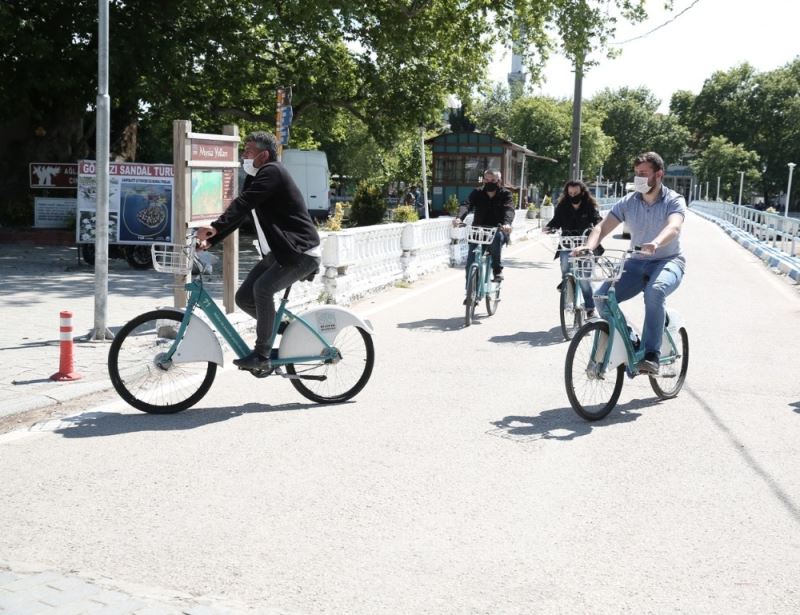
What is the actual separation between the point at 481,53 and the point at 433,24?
251cm

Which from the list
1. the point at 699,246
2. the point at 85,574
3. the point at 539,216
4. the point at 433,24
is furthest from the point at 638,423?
the point at 539,216

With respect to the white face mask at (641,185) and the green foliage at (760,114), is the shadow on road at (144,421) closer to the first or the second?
the white face mask at (641,185)

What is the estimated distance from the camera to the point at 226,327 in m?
6.95

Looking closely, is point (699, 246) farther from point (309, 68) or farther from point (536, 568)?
point (536, 568)

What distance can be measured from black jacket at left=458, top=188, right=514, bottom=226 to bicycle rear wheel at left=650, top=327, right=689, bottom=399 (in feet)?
15.5

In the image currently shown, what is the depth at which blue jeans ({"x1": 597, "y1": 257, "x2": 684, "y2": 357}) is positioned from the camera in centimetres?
703

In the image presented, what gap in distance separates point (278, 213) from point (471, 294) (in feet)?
16.4

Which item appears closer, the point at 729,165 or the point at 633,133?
the point at 729,165

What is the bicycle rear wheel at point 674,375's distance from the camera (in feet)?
24.7

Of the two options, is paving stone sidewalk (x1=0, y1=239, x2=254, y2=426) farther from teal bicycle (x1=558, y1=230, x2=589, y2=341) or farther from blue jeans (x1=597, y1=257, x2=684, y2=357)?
blue jeans (x1=597, y1=257, x2=684, y2=357)

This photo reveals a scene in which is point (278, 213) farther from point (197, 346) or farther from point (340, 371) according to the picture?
point (340, 371)

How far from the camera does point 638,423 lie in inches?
269

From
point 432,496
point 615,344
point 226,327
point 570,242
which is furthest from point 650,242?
point 570,242

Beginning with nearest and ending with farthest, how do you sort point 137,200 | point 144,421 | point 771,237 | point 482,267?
point 144,421 < point 482,267 < point 137,200 < point 771,237
